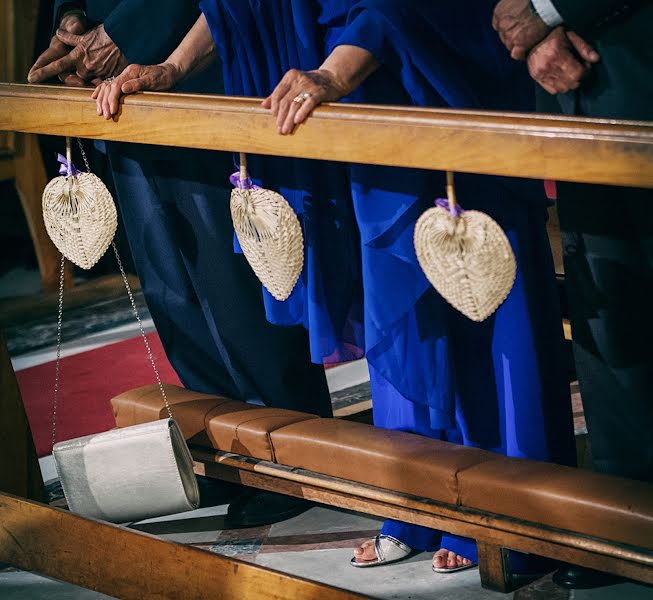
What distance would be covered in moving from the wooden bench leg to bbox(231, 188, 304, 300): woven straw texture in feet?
2.26

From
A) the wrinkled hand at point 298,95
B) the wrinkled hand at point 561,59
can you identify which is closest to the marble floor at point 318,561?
the wrinkled hand at point 298,95

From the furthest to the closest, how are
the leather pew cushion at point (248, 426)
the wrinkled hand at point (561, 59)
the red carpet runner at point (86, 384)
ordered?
the red carpet runner at point (86, 384)
the leather pew cushion at point (248, 426)
the wrinkled hand at point (561, 59)

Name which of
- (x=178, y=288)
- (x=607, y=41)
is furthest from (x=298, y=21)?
(x=178, y=288)

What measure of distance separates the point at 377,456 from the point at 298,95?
2.71 ft

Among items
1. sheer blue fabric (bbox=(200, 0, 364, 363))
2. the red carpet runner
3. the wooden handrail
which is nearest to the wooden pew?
the wooden handrail

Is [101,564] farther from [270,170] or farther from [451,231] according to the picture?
[451,231]

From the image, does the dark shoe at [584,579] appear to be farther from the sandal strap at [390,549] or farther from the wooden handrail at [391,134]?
the wooden handrail at [391,134]

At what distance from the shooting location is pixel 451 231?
234 centimetres

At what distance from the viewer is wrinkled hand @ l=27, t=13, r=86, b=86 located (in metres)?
3.32

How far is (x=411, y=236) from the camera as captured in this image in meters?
2.77

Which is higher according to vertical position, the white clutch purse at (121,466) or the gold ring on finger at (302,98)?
the gold ring on finger at (302,98)

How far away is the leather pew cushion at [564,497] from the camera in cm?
247

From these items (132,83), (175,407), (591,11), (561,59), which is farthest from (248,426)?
(591,11)

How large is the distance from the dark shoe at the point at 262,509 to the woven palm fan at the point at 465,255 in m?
1.22
